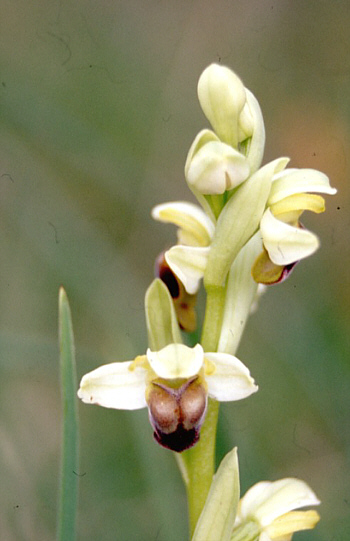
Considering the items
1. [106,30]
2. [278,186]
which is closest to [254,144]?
[278,186]

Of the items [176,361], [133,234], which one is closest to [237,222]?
[176,361]

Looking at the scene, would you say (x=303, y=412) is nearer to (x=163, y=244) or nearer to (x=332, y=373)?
(x=332, y=373)

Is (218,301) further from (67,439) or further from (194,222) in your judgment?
(67,439)

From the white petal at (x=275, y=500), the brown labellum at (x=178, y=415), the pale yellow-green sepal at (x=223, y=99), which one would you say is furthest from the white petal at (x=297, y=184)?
the white petal at (x=275, y=500)

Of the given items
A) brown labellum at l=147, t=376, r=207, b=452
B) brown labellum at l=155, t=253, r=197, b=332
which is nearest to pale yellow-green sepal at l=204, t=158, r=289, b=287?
brown labellum at l=155, t=253, r=197, b=332

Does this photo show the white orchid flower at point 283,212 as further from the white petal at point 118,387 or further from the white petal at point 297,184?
the white petal at point 118,387

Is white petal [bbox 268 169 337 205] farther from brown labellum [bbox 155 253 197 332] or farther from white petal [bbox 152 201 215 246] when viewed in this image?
brown labellum [bbox 155 253 197 332]
